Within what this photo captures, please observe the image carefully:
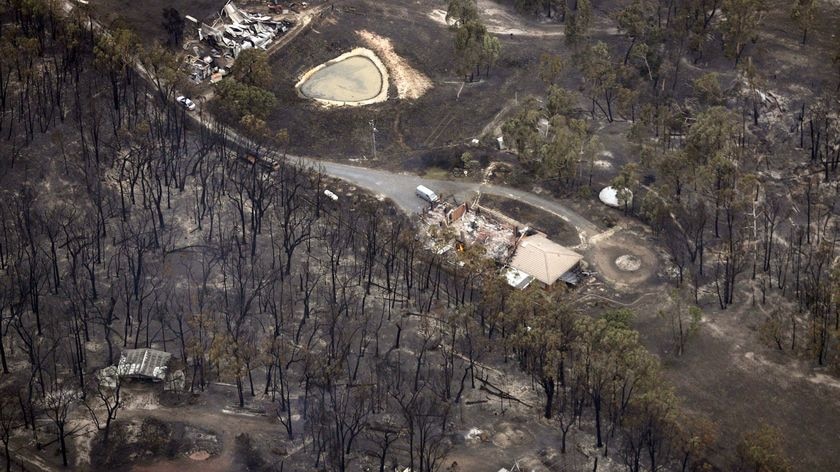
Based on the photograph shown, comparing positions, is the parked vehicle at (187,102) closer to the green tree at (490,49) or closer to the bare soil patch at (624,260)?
the green tree at (490,49)

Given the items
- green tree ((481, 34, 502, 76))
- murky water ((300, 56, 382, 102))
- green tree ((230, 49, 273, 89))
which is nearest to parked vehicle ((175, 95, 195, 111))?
green tree ((230, 49, 273, 89))

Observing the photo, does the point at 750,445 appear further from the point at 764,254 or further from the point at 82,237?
the point at 82,237

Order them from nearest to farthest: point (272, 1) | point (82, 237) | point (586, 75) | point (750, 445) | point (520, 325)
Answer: point (750, 445), point (520, 325), point (82, 237), point (586, 75), point (272, 1)

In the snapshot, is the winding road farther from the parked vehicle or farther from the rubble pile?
the rubble pile

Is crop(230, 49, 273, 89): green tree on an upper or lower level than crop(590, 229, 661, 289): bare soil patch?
upper

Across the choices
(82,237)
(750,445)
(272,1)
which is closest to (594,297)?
(750,445)

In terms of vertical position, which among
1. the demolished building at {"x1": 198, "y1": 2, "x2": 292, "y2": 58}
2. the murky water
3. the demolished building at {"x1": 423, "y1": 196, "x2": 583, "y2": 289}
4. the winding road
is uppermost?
the demolished building at {"x1": 198, "y1": 2, "x2": 292, "y2": 58}
